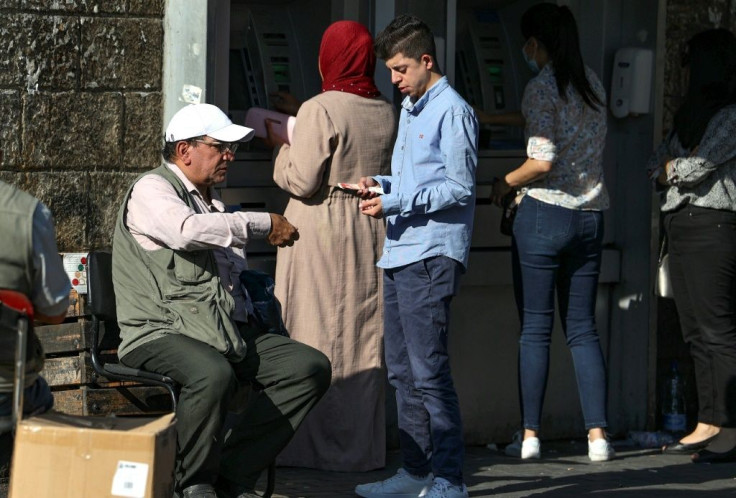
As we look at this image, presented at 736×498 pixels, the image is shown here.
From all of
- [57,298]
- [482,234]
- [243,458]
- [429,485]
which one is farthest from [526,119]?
[57,298]

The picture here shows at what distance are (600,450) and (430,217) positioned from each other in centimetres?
179

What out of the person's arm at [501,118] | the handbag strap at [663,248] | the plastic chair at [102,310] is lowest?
the plastic chair at [102,310]

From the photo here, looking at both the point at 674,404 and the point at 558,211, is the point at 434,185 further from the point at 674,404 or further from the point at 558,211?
the point at 674,404

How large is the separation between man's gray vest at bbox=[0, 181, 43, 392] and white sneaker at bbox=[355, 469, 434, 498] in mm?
2114

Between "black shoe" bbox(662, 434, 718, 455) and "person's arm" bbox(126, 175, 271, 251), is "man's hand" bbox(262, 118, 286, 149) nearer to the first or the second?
"person's arm" bbox(126, 175, 271, 251)

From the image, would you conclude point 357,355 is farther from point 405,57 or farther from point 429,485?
point 405,57

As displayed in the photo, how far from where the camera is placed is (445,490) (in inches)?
210

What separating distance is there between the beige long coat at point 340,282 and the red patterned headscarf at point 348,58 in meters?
0.05

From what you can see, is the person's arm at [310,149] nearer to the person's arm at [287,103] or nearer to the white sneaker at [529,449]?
the person's arm at [287,103]

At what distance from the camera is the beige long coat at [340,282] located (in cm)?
600

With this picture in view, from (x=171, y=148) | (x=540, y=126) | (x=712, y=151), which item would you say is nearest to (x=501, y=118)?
(x=540, y=126)

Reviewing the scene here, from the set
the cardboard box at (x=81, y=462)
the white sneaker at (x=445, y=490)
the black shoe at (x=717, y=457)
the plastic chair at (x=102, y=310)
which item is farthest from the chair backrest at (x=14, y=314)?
the black shoe at (x=717, y=457)

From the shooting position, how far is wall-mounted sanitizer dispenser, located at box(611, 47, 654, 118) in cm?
693

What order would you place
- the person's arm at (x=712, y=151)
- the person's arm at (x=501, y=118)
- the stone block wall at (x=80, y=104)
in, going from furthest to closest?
the person's arm at (x=501, y=118) < the person's arm at (x=712, y=151) < the stone block wall at (x=80, y=104)
